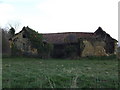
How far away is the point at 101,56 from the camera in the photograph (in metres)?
29.0

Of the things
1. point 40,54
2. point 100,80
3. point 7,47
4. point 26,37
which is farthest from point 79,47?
point 100,80

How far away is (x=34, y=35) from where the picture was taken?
30.1 m

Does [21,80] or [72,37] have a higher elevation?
[72,37]

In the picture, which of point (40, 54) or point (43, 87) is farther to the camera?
point (40, 54)

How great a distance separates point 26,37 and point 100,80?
80.4ft

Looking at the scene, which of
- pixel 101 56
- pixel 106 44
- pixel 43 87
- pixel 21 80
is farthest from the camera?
pixel 106 44

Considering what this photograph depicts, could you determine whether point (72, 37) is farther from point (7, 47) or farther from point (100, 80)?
point (100, 80)

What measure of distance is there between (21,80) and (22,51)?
2389 centimetres

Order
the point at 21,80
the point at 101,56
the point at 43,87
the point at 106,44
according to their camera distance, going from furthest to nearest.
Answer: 1. the point at 106,44
2. the point at 101,56
3. the point at 21,80
4. the point at 43,87

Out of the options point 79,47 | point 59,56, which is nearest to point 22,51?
point 59,56

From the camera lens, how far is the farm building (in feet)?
98.5

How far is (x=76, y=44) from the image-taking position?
101 feet

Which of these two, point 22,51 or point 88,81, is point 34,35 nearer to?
point 22,51

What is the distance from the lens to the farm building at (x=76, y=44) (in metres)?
30.0
